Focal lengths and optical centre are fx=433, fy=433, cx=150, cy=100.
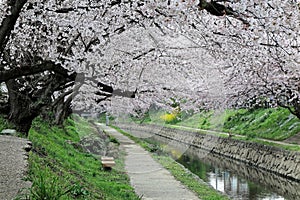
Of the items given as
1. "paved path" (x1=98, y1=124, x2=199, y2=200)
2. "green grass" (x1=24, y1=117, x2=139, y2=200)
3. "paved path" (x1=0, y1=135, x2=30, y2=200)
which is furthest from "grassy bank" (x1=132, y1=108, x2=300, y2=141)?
"paved path" (x1=0, y1=135, x2=30, y2=200)

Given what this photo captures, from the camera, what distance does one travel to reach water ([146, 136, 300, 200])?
49.4 feet

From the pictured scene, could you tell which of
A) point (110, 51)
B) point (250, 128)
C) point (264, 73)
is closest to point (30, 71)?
point (110, 51)

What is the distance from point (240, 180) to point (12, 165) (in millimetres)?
11994

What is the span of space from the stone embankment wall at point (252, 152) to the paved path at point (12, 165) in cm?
1148

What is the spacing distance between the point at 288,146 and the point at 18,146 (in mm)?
13466

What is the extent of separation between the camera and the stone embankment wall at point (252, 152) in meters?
18.0

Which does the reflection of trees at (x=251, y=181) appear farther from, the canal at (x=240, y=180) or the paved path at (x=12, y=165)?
the paved path at (x=12, y=165)

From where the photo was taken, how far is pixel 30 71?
809 centimetres

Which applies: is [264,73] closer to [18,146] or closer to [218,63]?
[218,63]

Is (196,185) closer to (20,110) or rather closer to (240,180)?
(240,180)

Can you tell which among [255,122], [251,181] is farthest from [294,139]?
[255,122]

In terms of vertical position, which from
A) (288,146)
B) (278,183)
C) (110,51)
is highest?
(110,51)

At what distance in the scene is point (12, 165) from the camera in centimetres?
782

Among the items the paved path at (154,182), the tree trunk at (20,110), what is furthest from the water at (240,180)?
the tree trunk at (20,110)
